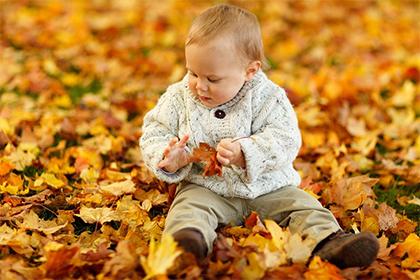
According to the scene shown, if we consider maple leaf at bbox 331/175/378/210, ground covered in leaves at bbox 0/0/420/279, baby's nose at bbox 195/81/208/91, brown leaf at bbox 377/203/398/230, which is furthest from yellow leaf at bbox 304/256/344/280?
baby's nose at bbox 195/81/208/91

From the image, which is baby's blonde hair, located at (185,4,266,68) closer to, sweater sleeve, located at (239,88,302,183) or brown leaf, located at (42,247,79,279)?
sweater sleeve, located at (239,88,302,183)

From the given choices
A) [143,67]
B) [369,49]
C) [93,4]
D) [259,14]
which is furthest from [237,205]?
[93,4]

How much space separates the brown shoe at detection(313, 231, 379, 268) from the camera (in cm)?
236

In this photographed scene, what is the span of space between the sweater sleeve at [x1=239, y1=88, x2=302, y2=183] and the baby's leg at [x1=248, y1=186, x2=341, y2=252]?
0.14 meters

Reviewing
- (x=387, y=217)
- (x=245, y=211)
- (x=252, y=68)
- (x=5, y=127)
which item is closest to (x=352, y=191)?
(x=387, y=217)

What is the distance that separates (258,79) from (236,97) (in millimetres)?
129

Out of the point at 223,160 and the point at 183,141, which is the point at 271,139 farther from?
the point at 183,141

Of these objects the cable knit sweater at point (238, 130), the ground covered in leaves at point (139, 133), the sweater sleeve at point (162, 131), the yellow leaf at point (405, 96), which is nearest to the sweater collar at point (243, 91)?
the cable knit sweater at point (238, 130)

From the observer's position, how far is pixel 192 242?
2312 millimetres

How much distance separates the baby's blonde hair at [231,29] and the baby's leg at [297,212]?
60 centimetres

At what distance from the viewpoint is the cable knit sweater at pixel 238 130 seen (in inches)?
106

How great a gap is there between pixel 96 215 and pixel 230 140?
2.27 ft

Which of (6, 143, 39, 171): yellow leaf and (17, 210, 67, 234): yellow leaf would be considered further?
(6, 143, 39, 171): yellow leaf

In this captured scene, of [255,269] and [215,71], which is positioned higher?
[215,71]
